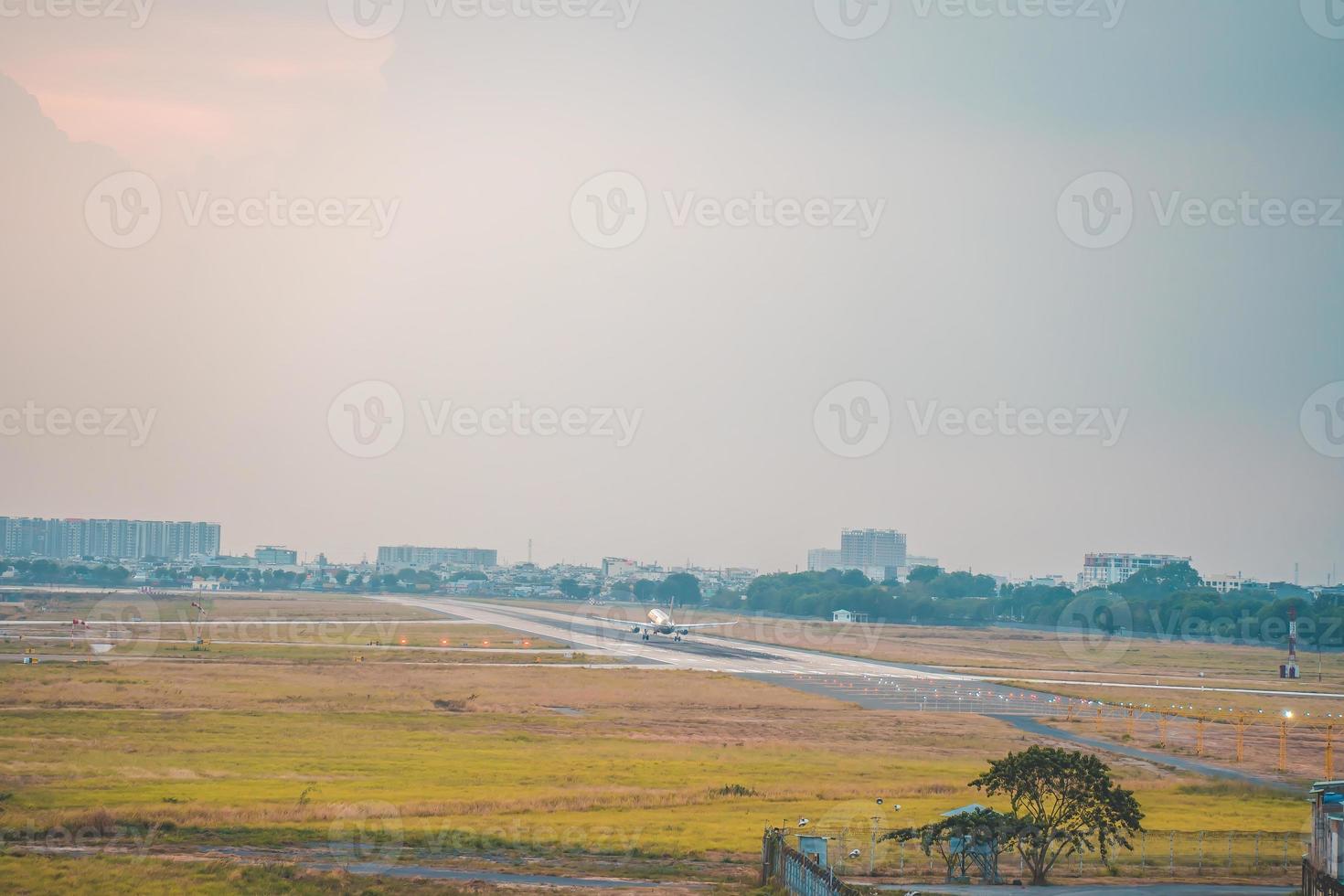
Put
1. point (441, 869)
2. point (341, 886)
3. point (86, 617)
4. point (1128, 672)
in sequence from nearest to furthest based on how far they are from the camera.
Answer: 1. point (341, 886)
2. point (441, 869)
3. point (1128, 672)
4. point (86, 617)

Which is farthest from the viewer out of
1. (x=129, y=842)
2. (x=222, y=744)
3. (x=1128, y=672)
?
(x=1128, y=672)

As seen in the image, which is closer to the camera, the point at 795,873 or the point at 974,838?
the point at 795,873

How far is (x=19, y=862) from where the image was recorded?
4409cm

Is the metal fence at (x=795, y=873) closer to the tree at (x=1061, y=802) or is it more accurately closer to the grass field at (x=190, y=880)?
the grass field at (x=190, y=880)

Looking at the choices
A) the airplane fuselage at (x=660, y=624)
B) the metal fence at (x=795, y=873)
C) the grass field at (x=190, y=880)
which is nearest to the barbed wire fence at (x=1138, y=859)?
the metal fence at (x=795, y=873)

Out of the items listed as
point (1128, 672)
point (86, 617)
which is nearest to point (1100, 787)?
point (1128, 672)

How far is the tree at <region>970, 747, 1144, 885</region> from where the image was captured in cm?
4628

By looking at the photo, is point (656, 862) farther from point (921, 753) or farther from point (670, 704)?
point (670, 704)

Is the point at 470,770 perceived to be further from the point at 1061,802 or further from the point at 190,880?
the point at 1061,802

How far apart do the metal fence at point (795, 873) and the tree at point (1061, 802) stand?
802 centimetres

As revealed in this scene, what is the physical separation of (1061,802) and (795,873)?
13087mm

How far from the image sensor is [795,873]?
4069 cm

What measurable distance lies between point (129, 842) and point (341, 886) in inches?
449

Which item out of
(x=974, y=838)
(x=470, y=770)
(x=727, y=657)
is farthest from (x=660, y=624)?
(x=974, y=838)
